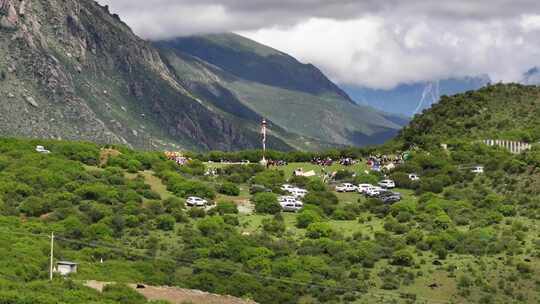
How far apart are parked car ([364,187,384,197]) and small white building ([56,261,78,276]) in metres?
64.5

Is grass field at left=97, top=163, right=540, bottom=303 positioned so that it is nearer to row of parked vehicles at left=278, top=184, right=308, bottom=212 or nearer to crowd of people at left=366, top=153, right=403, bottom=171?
row of parked vehicles at left=278, top=184, right=308, bottom=212

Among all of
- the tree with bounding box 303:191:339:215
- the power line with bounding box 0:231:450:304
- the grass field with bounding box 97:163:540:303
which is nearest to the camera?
the grass field with bounding box 97:163:540:303

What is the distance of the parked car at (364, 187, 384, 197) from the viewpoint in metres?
165

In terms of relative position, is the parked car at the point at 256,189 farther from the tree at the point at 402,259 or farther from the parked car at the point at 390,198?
the tree at the point at 402,259

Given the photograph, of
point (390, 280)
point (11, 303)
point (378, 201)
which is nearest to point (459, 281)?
point (390, 280)

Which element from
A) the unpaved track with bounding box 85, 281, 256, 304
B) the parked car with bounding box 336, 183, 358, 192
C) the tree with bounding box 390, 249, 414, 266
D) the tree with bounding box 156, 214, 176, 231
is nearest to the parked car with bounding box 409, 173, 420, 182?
the parked car with bounding box 336, 183, 358, 192

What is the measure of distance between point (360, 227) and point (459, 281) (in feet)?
94.5

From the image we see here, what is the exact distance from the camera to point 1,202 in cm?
13988

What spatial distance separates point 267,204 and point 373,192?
1892 cm

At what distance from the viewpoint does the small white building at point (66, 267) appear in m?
107

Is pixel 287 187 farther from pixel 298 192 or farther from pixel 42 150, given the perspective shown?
pixel 42 150

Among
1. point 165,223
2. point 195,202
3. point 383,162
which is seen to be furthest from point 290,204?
point 383,162

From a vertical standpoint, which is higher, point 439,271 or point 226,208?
point 226,208

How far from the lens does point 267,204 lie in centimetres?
15400
